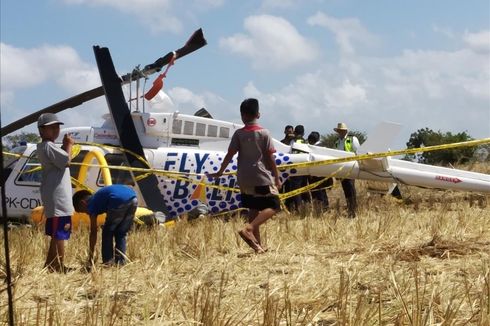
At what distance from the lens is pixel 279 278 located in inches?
180

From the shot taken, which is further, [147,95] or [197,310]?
[147,95]

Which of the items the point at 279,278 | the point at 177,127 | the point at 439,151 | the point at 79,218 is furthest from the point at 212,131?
the point at 439,151

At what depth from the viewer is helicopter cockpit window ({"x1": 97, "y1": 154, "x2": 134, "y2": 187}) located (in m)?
11.0

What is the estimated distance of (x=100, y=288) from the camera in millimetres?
4156

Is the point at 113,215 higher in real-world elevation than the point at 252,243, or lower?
higher

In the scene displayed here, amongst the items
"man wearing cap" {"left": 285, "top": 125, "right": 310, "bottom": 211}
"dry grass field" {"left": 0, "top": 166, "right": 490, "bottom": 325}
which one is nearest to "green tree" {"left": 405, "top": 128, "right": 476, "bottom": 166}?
"man wearing cap" {"left": 285, "top": 125, "right": 310, "bottom": 211}

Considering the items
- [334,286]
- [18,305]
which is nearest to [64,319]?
[18,305]

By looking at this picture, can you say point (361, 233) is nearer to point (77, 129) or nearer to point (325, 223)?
point (325, 223)

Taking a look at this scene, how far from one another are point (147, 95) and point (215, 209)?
2312 mm

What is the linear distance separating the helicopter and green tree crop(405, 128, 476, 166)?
16013mm

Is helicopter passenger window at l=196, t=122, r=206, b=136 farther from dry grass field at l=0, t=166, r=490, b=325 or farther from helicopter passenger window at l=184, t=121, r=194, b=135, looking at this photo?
dry grass field at l=0, t=166, r=490, b=325

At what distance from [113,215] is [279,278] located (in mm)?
2179

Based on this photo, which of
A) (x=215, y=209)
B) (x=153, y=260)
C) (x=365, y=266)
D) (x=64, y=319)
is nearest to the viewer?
(x=64, y=319)

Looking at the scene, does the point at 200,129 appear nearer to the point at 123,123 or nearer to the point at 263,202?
the point at 123,123
